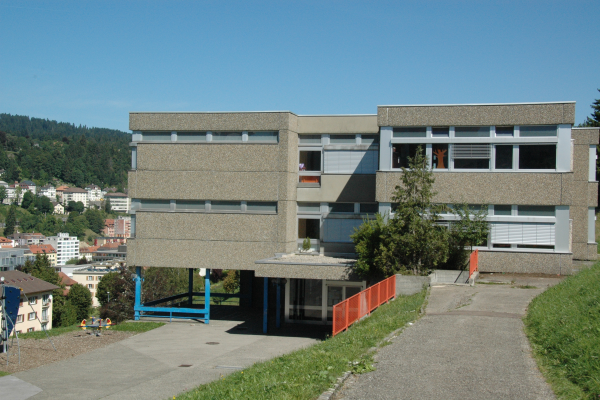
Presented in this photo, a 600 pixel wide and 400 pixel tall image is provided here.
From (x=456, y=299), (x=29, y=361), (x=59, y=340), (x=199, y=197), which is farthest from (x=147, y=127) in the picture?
(x=456, y=299)

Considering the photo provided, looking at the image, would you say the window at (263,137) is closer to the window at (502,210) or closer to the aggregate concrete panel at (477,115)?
the aggregate concrete panel at (477,115)

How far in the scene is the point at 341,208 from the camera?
87.8 ft

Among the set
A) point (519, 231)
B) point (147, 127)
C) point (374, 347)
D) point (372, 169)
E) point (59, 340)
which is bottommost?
point (59, 340)

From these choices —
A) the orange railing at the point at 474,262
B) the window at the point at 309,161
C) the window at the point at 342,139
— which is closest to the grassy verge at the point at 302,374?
the orange railing at the point at 474,262

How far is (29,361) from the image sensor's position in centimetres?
1844

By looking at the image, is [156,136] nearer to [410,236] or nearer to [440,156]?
[440,156]

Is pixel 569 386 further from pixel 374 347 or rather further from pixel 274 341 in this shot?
pixel 274 341

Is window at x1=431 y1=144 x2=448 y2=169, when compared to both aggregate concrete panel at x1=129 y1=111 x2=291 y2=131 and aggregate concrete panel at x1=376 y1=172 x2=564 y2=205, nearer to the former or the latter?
aggregate concrete panel at x1=376 y1=172 x2=564 y2=205

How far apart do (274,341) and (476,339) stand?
11.2m

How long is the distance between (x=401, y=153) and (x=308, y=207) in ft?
16.7

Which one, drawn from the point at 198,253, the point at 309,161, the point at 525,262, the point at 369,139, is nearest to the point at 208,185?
the point at 198,253

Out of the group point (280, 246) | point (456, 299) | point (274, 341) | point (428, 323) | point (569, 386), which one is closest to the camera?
point (569, 386)

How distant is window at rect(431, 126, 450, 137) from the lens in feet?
77.9

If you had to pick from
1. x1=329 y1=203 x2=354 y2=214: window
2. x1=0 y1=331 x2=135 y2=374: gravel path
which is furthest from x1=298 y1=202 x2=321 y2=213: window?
x1=0 y1=331 x2=135 y2=374: gravel path
